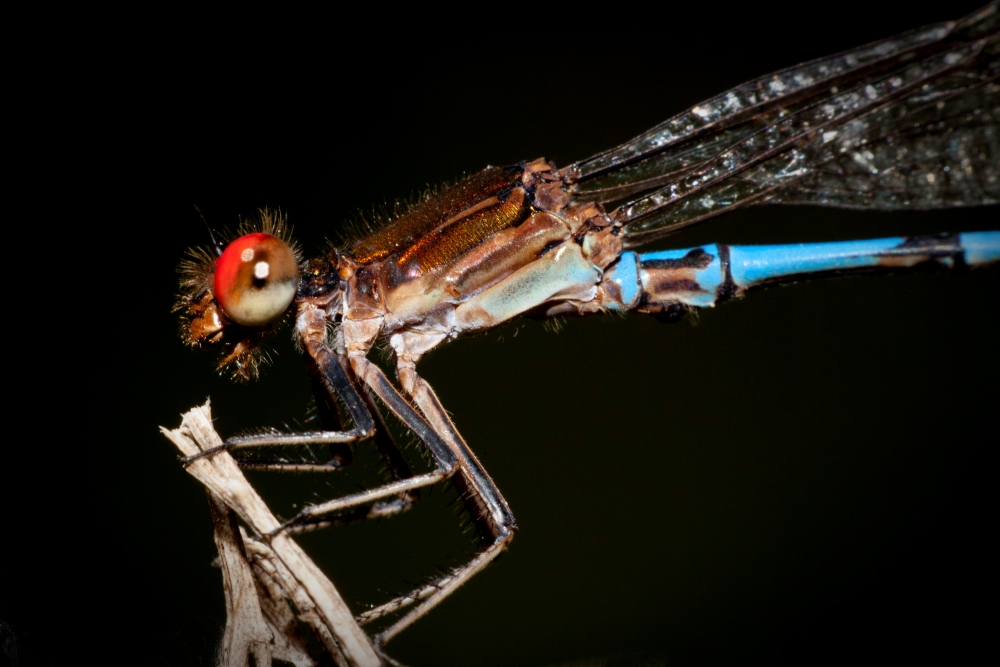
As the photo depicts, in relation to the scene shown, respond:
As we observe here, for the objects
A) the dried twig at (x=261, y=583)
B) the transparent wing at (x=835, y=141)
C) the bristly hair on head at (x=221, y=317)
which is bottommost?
the dried twig at (x=261, y=583)

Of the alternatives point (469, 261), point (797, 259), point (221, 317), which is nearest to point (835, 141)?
point (797, 259)

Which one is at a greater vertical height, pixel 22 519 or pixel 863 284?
pixel 22 519

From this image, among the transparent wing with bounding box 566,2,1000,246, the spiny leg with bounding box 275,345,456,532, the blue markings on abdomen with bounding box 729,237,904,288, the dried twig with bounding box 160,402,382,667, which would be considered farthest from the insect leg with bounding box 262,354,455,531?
the blue markings on abdomen with bounding box 729,237,904,288

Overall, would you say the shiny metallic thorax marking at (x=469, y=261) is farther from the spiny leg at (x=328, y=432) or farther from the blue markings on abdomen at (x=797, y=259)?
the blue markings on abdomen at (x=797, y=259)

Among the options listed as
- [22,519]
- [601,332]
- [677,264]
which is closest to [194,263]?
[22,519]

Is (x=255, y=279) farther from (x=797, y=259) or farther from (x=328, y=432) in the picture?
(x=797, y=259)

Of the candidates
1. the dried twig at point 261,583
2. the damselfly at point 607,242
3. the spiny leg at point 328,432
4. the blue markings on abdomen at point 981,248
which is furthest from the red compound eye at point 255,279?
the blue markings on abdomen at point 981,248

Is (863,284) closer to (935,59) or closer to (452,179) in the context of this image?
(935,59)
